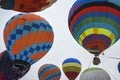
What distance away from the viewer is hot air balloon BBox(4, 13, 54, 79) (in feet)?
19.5

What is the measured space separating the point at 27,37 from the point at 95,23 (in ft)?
4.46

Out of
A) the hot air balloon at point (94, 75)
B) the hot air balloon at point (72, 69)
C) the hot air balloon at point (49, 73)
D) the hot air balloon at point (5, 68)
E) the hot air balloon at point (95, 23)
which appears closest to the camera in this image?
the hot air balloon at point (95, 23)

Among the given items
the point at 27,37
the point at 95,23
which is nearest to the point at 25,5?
the point at 27,37

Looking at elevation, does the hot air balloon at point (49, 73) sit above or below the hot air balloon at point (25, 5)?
below

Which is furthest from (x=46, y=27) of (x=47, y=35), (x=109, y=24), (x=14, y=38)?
(x=109, y=24)

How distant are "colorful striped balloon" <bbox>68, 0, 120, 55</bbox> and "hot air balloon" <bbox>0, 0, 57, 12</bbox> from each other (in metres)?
1.06

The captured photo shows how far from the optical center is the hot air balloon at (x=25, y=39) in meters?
5.95

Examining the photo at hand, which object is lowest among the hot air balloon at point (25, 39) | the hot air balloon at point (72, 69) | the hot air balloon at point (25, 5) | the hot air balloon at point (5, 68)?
the hot air balloon at point (72, 69)

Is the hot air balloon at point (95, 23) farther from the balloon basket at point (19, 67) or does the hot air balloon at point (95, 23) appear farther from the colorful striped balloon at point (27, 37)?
the balloon basket at point (19, 67)

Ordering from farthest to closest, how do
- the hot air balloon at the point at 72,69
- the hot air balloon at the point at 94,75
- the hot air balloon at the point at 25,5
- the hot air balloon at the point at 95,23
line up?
1. the hot air balloon at the point at 72,69
2. the hot air balloon at the point at 94,75
3. the hot air balloon at the point at 95,23
4. the hot air balloon at the point at 25,5

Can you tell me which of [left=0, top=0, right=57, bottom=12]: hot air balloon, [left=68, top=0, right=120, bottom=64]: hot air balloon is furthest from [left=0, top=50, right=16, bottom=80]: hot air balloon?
[left=0, top=0, right=57, bottom=12]: hot air balloon

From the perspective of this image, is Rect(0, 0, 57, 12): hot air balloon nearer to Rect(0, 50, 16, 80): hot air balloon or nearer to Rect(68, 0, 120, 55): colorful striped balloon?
Rect(68, 0, 120, 55): colorful striped balloon

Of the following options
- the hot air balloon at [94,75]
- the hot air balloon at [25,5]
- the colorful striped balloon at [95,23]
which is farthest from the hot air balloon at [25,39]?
the hot air balloon at [94,75]

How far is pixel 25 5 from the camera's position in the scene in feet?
16.0
